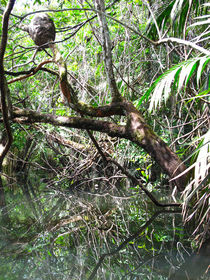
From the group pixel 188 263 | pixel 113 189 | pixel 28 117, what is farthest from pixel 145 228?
pixel 113 189

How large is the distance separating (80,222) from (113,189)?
7.48ft

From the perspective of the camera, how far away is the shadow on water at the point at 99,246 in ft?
4.14

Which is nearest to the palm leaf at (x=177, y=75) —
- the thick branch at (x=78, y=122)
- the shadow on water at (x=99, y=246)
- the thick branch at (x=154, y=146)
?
the thick branch at (x=154, y=146)

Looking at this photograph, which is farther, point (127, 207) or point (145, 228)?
point (127, 207)

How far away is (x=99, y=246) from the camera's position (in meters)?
1.67

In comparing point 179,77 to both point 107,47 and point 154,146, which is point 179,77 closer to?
point 154,146

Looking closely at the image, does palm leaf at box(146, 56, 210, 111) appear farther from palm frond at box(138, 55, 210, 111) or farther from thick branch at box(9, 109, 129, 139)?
thick branch at box(9, 109, 129, 139)

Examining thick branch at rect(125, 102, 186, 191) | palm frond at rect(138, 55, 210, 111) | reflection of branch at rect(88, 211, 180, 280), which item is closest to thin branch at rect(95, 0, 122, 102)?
thick branch at rect(125, 102, 186, 191)

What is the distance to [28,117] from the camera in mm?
2650

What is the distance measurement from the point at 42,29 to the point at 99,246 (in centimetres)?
217

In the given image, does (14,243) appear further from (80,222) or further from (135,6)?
(135,6)

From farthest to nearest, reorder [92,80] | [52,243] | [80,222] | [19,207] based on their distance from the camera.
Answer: [92,80]
[19,207]
[80,222]
[52,243]

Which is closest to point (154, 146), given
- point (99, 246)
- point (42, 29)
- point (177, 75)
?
point (177, 75)

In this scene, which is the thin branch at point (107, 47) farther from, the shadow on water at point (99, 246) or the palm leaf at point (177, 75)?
the shadow on water at point (99, 246)
